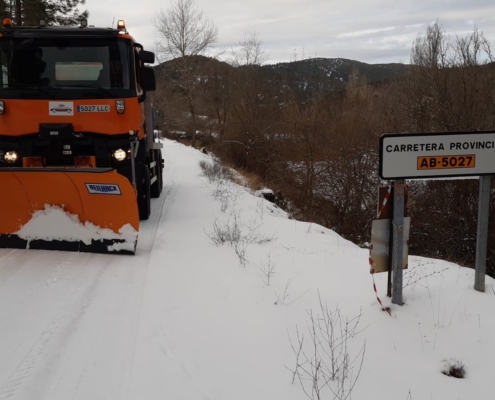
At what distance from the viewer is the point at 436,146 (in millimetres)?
3842

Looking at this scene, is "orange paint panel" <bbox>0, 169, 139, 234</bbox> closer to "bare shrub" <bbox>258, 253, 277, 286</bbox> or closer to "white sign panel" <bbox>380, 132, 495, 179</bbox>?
"bare shrub" <bbox>258, 253, 277, 286</bbox>

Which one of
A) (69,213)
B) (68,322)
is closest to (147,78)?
(69,213)

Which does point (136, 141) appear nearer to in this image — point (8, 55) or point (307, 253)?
point (8, 55)

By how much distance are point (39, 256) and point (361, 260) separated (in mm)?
4204

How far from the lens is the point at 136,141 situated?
22.0ft

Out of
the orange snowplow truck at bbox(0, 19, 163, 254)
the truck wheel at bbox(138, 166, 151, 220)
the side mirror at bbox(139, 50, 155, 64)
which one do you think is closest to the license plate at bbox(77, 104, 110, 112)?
the orange snowplow truck at bbox(0, 19, 163, 254)

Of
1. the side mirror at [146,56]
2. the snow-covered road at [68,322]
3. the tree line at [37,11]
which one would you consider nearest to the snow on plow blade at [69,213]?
the snow-covered road at [68,322]

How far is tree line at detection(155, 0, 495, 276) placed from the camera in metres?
15.4

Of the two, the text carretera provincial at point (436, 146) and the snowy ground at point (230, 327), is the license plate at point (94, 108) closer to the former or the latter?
the snowy ground at point (230, 327)

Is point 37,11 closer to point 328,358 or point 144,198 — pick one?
point 144,198

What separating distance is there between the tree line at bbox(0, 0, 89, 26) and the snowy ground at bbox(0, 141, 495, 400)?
48.6 ft

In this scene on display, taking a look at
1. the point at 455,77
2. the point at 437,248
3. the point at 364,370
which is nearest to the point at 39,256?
the point at 364,370

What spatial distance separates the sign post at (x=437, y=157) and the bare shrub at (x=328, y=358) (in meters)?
0.66

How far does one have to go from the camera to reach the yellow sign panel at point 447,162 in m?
3.81
